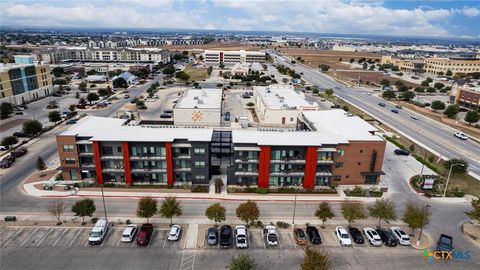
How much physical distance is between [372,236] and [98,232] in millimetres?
35793

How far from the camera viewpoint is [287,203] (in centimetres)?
5006

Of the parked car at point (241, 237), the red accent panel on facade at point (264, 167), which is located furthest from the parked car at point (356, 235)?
the red accent panel on facade at point (264, 167)

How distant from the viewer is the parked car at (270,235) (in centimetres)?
3950

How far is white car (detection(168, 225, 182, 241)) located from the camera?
39678mm

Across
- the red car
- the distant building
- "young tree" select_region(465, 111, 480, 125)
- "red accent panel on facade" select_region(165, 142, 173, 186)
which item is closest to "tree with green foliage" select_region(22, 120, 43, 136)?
the distant building

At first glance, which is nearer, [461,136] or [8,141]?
[8,141]

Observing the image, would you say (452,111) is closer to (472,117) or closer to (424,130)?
(472,117)

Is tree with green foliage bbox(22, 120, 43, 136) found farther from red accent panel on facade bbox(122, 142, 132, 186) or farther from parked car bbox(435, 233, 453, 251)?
parked car bbox(435, 233, 453, 251)

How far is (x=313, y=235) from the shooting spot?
40.8 meters

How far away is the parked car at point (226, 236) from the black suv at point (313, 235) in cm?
1067

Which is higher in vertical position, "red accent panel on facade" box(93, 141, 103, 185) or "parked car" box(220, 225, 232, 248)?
"red accent panel on facade" box(93, 141, 103, 185)

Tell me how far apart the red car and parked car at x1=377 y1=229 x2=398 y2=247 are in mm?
30832

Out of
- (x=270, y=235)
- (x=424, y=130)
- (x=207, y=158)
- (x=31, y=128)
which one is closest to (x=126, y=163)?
(x=207, y=158)

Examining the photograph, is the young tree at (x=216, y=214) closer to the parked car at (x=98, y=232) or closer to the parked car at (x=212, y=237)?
the parked car at (x=212, y=237)
